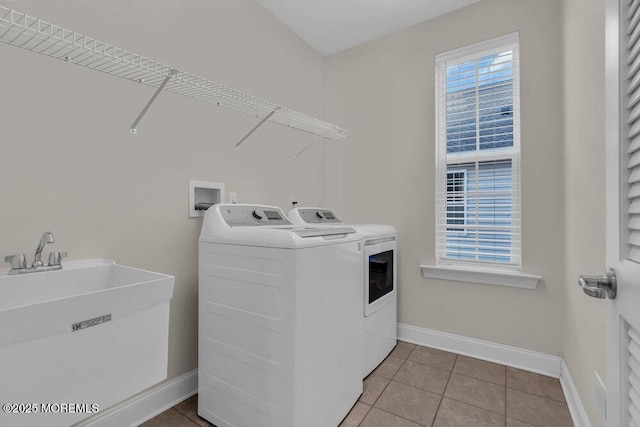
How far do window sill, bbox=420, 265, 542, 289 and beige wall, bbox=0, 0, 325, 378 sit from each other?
145 cm

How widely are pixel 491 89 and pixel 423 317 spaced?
1.90 m

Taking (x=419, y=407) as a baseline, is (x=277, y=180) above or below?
above

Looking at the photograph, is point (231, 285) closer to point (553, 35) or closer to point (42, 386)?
point (42, 386)

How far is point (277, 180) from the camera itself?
2.45 m

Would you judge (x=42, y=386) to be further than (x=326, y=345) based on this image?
No

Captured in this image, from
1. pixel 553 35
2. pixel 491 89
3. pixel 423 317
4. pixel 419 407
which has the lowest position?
pixel 419 407

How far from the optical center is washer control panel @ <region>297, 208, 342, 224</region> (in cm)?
232

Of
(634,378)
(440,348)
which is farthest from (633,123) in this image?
(440,348)

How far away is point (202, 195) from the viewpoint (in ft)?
6.25

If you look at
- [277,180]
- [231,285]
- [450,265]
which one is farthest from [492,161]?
[231,285]

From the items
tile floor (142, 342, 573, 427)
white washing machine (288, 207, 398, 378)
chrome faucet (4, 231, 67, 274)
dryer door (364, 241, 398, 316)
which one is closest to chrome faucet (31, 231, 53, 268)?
chrome faucet (4, 231, 67, 274)

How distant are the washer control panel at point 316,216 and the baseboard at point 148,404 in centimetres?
125

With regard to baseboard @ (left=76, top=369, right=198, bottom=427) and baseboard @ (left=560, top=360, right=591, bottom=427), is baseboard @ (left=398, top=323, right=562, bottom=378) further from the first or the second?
baseboard @ (left=76, top=369, right=198, bottom=427)

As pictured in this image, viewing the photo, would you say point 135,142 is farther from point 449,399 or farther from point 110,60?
point 449,399
